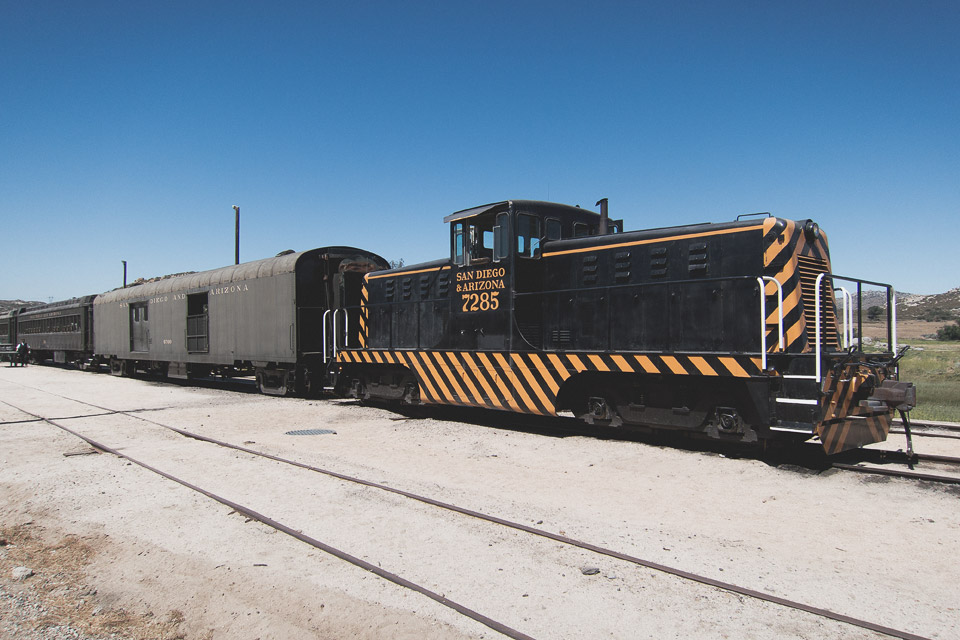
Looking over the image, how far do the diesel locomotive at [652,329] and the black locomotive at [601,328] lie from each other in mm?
21

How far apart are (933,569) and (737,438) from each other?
10.3ft

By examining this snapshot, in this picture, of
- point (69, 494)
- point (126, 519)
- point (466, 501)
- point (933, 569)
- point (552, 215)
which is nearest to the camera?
point (933, 569)

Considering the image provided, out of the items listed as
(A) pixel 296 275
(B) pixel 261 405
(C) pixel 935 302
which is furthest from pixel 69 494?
(C) pixel 935 302

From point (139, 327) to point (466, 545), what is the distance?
20.7 m

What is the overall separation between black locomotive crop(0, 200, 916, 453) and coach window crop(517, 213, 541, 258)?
29 millimetres

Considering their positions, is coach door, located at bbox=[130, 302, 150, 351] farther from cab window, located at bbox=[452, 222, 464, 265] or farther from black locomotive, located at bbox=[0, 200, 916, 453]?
cab window, located at bbox=[452, 222, 464, 265]

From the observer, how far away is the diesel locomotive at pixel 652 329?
655 cm

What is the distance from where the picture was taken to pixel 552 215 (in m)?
9.53

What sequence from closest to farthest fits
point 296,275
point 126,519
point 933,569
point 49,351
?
point 933,569
point 126,519
point 296,275
point 49,351

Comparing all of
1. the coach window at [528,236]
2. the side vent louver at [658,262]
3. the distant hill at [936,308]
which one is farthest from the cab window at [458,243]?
the distant hill at [936,308]

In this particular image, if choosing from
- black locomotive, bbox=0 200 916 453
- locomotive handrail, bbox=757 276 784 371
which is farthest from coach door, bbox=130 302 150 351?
locomotive handrail, bbox=757 276 784 371

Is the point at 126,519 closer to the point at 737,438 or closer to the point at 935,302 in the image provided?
the point at 737,438

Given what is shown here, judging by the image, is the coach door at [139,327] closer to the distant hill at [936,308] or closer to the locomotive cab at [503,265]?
the locomotive cab at [503,265]

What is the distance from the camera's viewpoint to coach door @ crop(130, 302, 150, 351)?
20391mm
